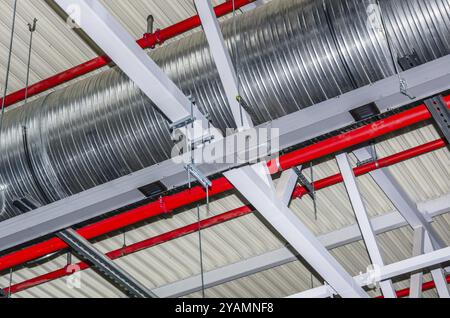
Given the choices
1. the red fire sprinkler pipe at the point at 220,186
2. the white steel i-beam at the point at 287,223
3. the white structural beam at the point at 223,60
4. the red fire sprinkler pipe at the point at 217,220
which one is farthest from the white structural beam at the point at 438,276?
the white structural beam at the point at 223,60

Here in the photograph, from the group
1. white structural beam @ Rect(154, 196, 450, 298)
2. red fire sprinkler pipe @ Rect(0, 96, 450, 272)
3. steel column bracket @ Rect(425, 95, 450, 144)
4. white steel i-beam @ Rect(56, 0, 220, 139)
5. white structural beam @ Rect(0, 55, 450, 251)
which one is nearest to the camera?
white steel i-beam @ Rect(56, 0, 220, 139)

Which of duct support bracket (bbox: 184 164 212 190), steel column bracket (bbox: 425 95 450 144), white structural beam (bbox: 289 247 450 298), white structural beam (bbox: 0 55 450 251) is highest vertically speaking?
steel column bracket (bbox: 425 95 450 144)

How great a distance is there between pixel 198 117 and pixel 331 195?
3423 millimetres

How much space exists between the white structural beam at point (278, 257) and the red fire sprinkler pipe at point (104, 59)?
2.96 metres

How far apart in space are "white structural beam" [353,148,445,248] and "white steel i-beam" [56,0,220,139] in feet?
9.01

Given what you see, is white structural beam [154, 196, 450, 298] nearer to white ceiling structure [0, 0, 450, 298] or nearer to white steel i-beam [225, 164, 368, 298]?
white ceiling structure [0, 0, 450, 298]

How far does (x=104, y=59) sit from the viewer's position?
6355 millimetres

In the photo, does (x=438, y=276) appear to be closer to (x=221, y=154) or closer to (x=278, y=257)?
(x=278, y=257)

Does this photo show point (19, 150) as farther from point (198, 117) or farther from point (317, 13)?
point (317, 13)

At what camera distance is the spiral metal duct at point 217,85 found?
4426 millimetres

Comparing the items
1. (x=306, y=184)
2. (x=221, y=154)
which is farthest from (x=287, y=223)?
(x=306, y=184)

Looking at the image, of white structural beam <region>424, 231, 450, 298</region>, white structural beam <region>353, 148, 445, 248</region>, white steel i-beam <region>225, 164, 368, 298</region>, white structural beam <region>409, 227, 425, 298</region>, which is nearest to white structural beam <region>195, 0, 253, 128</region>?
white steel i-beam <region>225, 164, 368, 298</region>

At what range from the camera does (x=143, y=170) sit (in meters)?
4.84

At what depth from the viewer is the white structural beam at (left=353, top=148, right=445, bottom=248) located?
6895mm
